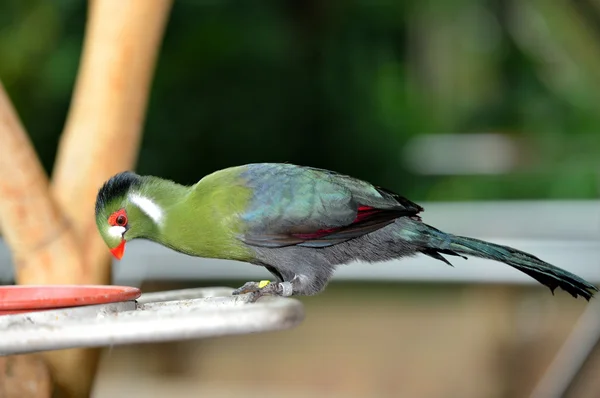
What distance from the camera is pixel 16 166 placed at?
1830 millimetres

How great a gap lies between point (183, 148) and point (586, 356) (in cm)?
365

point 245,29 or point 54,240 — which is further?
point 245,29

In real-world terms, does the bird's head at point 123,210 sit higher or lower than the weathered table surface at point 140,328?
lower

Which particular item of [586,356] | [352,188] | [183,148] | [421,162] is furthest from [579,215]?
[352,188]

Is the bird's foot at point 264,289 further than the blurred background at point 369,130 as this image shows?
No

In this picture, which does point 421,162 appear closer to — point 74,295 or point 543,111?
point 543,111

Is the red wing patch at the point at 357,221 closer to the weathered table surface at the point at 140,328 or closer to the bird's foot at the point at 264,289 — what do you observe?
the bird's foot at the point at 264,289

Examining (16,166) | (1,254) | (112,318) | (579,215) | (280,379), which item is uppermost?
(112,318)

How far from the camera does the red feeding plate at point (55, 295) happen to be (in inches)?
45.2

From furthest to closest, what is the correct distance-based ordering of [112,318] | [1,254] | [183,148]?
1. [183,148]
2. [1,254]
3. [112,318]

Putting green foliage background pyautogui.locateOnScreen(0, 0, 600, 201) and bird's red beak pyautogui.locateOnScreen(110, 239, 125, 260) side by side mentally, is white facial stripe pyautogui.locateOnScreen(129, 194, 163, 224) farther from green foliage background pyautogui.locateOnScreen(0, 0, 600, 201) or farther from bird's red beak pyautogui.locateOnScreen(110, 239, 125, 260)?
green foliage background pyautogui.locateOnScreen(0, 0, 600, 201)

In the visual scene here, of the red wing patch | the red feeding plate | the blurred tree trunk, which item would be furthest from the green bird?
the blurred tree trunk

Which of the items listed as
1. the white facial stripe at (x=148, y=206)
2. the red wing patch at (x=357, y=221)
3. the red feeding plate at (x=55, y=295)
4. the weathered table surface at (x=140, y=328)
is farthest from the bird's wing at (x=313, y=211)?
the weathered table surface at (x=140, y=328)

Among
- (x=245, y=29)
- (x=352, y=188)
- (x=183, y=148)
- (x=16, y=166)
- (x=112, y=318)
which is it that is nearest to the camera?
(x=112, y=318)
